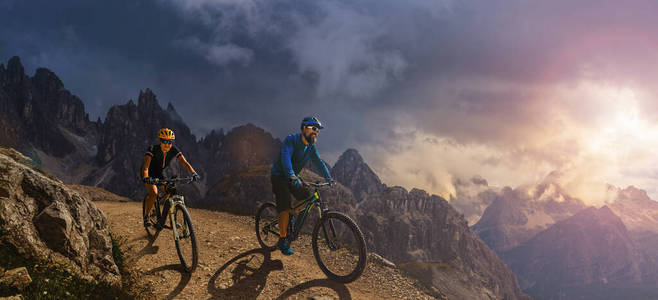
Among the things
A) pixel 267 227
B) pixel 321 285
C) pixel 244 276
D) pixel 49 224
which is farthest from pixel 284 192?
pixel 49 224

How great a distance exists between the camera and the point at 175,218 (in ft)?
28.7

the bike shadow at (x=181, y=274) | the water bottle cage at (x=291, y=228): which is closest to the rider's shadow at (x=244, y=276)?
the bike shadow at (x=181, y=274)

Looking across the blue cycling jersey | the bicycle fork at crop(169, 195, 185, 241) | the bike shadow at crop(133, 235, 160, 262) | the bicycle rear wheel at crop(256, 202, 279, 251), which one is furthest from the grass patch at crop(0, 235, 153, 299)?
the blue cycling jersey

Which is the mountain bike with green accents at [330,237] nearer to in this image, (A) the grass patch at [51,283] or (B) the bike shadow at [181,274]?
(B) the bike shadow at [181,274]

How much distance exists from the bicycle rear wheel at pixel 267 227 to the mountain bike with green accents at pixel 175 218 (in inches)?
87.6

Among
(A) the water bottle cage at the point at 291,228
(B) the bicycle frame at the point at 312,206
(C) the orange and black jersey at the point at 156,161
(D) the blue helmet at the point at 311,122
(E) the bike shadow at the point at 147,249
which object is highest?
(D) the blue helmet at the point at 311,122

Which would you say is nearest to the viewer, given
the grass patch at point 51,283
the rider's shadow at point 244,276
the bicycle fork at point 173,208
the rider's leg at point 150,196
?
the grass patch at point 51,283

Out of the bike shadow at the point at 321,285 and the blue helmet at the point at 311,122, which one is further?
the blue helmet at the point at 311,122

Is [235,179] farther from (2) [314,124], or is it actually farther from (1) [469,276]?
(1) [469,276]

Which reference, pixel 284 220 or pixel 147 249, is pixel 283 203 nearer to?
pixel 284 220

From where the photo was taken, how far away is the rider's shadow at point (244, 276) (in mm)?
7920

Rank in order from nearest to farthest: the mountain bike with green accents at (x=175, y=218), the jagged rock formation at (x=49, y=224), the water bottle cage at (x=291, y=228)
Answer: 1. the jagged rock formation at (x=49, y=224)
2. the mountain bike with green accents at (x=175, y=218)
3. the water bottle cage at (x=291, y=228)

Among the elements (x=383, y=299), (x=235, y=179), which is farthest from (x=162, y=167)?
(x=235, y=179)

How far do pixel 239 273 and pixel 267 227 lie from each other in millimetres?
1779
